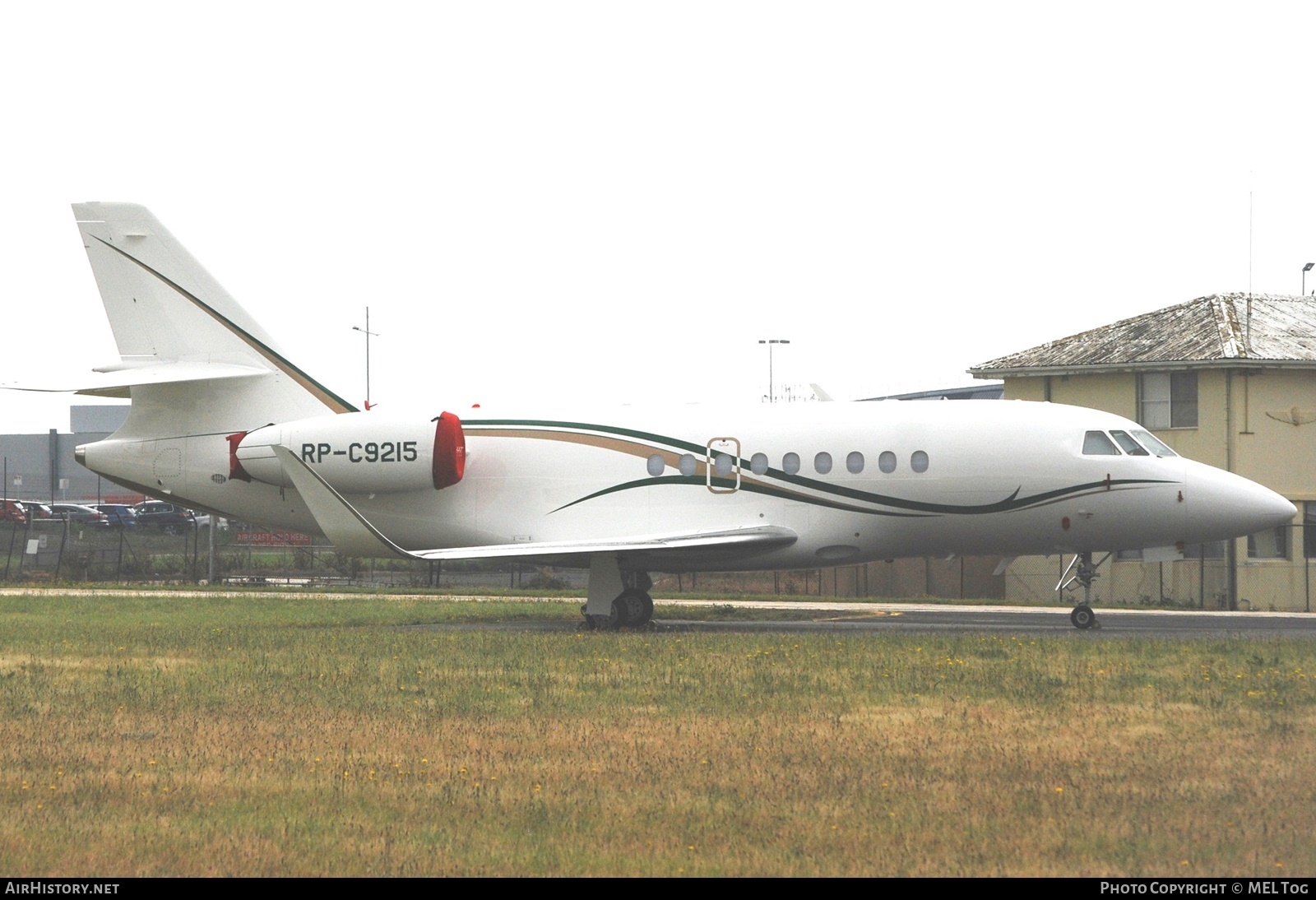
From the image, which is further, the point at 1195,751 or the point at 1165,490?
the point at 1165,490

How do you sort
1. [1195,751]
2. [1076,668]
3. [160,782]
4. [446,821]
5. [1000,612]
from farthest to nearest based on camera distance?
[1000,612], [1076,668], [1195,751], [160,782], [446,821]

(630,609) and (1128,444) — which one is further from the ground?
(1128,444)

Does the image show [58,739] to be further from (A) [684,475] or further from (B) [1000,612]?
(B) [1000,612]

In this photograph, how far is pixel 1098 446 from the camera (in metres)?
21.9

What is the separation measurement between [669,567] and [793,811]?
1375 cm

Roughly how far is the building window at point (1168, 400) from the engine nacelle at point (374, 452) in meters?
20.7

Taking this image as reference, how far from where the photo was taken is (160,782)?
10367mm

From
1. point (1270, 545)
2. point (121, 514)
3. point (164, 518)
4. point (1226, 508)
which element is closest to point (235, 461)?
point (1226, 508)

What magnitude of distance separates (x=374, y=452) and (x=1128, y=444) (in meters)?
12.2

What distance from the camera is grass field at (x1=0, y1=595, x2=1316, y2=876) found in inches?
324

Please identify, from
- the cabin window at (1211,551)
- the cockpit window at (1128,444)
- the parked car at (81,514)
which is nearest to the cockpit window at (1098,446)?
the cockpit window at (1128,444)

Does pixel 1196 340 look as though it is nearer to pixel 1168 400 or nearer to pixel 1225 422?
pixel 1168 400

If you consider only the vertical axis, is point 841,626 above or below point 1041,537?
below

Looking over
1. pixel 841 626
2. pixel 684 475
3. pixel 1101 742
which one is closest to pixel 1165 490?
pixel 841 626
